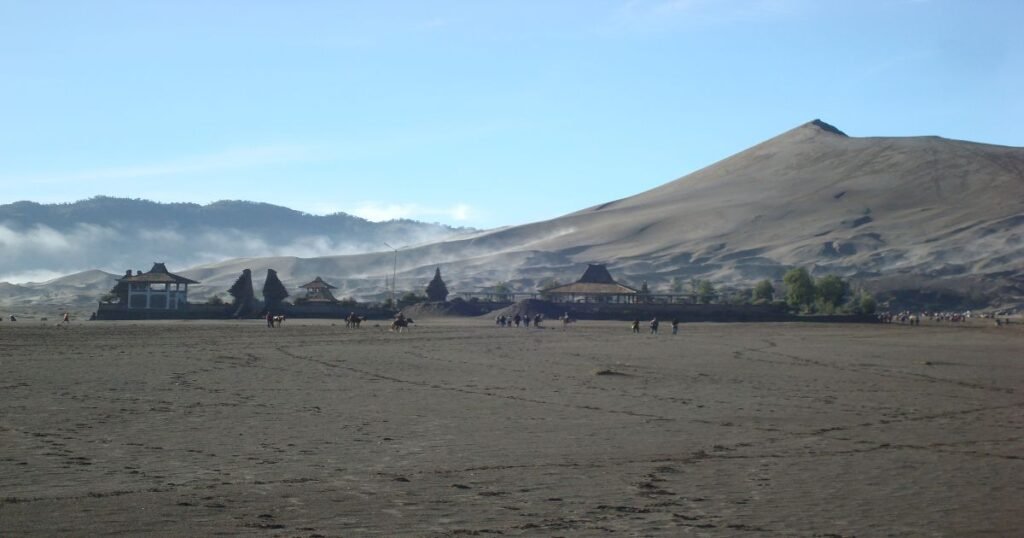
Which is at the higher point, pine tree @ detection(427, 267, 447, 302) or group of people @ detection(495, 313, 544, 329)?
pine tree @ detection(427, 267, 447, 302)

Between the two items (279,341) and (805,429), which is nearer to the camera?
(805,429)

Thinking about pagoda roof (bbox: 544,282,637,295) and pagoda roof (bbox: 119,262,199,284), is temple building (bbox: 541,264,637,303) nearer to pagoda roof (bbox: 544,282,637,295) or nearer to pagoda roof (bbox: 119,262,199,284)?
pagoda roof (bbox: 544,282,637,295)

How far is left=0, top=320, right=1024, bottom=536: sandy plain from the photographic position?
11680 mm

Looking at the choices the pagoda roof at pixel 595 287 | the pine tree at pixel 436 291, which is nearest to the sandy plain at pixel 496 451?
the pine tree at pixel 436 291

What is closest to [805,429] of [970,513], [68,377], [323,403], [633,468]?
[633,468]

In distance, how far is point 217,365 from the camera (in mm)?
31797

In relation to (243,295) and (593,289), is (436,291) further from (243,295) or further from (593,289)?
(243,295)

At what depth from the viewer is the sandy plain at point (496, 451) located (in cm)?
1168

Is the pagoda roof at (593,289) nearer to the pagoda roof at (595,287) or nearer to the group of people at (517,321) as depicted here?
the pagoda roof at (595,287)

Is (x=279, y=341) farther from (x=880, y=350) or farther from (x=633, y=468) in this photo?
(x=633, y=468)

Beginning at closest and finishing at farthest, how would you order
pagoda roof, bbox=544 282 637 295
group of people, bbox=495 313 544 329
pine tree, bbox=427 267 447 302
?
group of people, bbox=495 313 544 329
pine tree, bbox=427 267 447 302
pagoda roof, bbox=544 282 637 295

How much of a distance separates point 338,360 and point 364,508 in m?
23.8

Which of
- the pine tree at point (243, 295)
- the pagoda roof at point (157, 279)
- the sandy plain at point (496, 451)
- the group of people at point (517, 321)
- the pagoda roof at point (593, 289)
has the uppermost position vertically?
the pagoda roof at point (593, 289)

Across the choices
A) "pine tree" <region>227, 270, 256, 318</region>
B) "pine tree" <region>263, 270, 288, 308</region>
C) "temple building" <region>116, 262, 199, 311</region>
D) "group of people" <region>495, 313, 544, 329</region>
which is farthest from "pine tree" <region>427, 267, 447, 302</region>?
"group of people" <region>495, 313, 544, 329</region>
